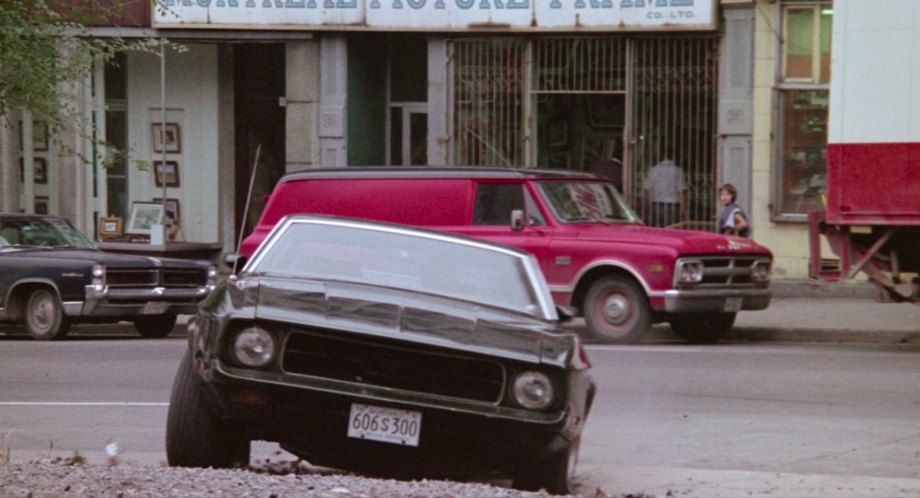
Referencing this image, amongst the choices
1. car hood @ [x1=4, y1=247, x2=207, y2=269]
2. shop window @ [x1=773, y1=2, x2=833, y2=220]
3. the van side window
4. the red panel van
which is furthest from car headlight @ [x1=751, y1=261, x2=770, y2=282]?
car hood @ [x1=4, y1=247, x2=207, y2=269]

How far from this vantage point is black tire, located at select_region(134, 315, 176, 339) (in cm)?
1934

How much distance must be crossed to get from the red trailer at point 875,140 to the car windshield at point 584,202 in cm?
261

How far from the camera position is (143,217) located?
26219mm

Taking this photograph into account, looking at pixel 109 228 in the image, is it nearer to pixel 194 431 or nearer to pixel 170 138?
pixel 170 138

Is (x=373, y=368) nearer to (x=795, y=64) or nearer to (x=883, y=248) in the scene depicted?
(x=883, y=248)

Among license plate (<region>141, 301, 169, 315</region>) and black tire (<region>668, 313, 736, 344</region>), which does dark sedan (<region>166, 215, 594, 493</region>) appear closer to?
black tire (<region>668, 313, 736, 344</region>)

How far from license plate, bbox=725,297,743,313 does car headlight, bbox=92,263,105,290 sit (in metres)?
6.93

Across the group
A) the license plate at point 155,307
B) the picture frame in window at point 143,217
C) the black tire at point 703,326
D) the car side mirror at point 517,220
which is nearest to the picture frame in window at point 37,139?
the picture frame in window at point 143,217

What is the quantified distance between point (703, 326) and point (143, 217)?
11.3 m

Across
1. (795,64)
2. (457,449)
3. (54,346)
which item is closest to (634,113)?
(795,64)

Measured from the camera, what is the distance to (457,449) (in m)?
7.74

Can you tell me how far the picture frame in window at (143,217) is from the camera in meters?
26.1

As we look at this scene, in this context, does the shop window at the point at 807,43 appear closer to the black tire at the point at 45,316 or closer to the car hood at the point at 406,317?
the black tire at the point at 45,316

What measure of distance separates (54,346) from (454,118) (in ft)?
28.1
